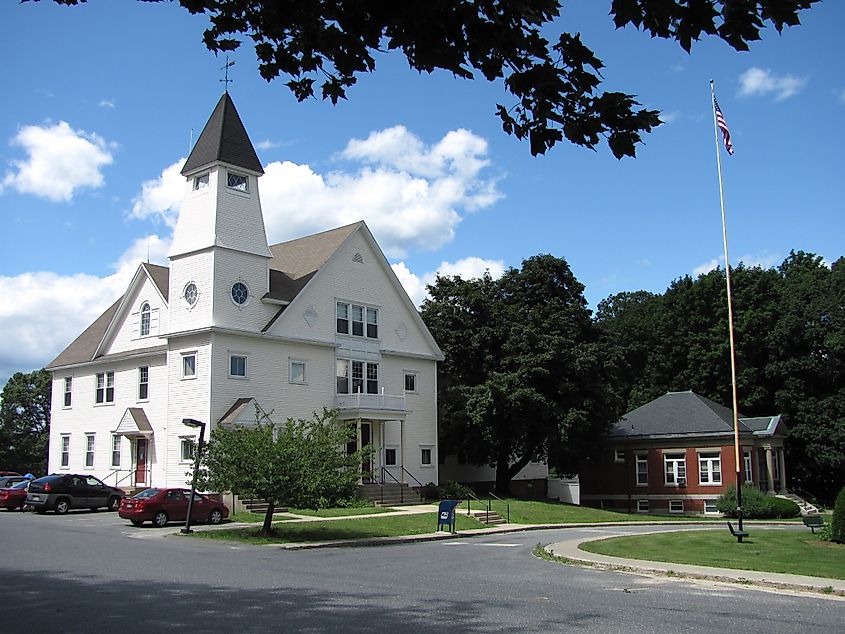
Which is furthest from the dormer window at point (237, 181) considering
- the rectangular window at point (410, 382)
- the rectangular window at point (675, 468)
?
the rectangular window at point (675, 468)

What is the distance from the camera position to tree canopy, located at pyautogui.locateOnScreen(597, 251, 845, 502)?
5497cm

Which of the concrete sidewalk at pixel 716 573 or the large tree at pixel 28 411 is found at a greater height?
the large tree at pixel 28 411

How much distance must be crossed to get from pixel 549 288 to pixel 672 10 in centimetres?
4345

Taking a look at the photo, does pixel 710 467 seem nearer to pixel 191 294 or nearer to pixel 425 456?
pixel 425 456

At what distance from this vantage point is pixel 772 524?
37969 millimetres

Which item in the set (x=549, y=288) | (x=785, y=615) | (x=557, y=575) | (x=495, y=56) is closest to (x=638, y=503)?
(x=549, y=288)

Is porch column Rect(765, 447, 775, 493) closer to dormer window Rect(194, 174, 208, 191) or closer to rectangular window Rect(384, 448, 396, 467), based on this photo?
rectangular window Rect(384, 448, 396, 467)

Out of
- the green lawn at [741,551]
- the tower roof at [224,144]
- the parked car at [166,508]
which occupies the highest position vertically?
the tower roof at [224,144]

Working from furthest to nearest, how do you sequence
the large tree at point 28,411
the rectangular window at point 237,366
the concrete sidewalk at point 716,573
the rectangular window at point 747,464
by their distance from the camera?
1. the large tree at point 28,411
2. the rectangular window at point 747,464
3. the rectangular window at point 237,366
4. the concrete sidewalk at point 716,573

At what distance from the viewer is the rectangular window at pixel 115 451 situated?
3969 centimetres

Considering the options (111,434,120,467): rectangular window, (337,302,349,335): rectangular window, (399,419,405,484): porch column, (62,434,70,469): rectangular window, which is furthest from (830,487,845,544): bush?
(62,434,70,469): rectangular window

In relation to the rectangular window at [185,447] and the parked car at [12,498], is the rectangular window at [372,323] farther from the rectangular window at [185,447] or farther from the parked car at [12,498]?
the parked car at [12,498]

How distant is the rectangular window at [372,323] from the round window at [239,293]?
7.08 m

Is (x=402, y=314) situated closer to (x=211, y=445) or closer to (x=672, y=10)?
(x=211, y=445)
